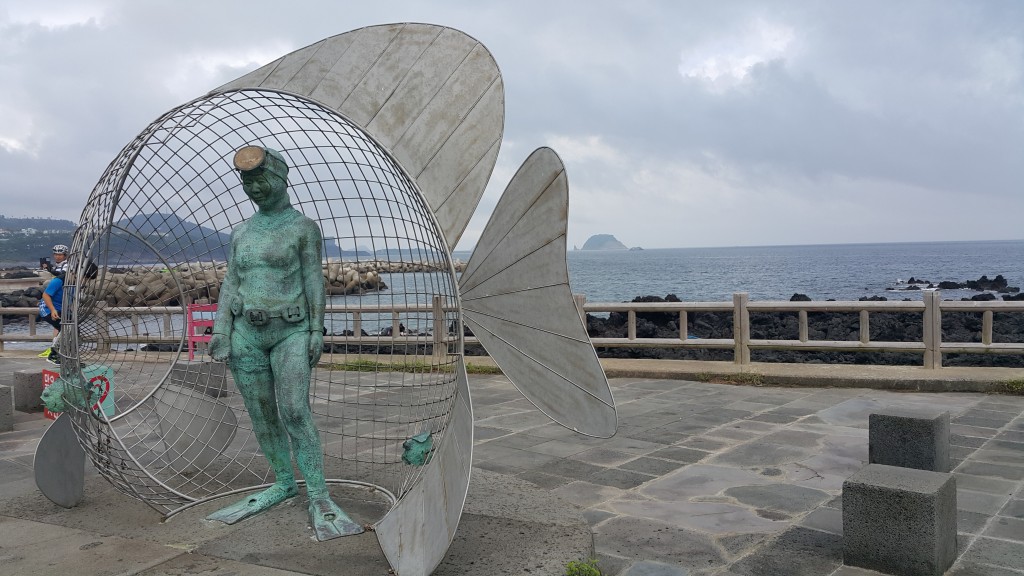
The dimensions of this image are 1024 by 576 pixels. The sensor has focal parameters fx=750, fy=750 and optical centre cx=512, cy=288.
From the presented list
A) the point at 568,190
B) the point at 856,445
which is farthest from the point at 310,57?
the point at 856,445

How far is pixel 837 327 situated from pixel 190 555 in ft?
60.8

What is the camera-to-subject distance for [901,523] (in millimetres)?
3383

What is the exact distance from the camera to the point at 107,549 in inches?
135

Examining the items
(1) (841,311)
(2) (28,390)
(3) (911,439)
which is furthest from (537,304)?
(2) (28,390)

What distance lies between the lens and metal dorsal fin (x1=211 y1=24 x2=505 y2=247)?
3.33 meters

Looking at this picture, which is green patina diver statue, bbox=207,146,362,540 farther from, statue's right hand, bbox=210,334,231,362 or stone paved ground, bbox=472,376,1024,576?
stone paved ground, bbox=472,376,1024,576

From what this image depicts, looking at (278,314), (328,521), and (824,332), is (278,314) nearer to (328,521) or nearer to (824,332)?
(328,521)

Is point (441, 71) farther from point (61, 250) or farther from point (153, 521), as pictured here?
point (61, 250)

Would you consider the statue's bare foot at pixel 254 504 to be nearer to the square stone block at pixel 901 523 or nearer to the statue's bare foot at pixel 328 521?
the statue's bare foot at pixel 328 521

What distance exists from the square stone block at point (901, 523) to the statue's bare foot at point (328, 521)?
90.9 inches

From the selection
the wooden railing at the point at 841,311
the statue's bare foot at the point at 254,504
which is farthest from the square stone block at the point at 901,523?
the wooden railing at the point at 841,311

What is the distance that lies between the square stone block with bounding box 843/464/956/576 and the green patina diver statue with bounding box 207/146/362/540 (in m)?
2.31

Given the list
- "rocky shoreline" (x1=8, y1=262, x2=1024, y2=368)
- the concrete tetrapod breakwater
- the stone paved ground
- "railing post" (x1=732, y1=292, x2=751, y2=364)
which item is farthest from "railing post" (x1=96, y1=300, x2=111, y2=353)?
"rocky shoreline" (x1=8, y1=262, x2=1024, y2=368)

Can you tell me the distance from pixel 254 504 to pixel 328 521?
0.54m
